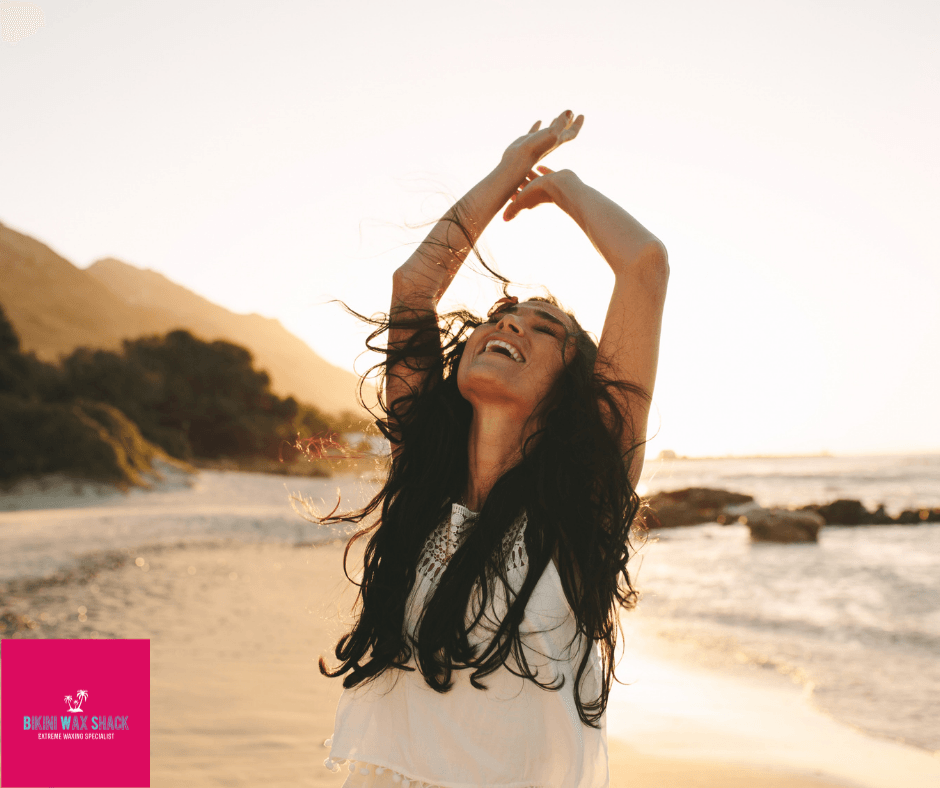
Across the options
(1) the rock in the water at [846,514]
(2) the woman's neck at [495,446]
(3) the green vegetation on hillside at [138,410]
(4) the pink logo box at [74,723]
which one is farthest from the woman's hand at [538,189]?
(1) the rock in the water at [846,514]

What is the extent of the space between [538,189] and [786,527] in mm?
15454

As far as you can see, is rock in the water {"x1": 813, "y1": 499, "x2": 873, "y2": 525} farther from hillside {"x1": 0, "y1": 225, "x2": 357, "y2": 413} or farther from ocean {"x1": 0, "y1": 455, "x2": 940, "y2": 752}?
hillside {"x1": 0, "y1": 225, "x2": 357, "y2": 413}

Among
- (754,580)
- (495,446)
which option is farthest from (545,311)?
(754,580)

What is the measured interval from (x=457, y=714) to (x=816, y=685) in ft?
18.1

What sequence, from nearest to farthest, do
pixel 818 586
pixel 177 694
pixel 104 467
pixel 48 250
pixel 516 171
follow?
pixel 516 171 < pixel 177 694 < pixel 818 586 < pixel 104 467 < pixel 48 250

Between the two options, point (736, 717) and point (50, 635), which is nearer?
point (736, 717)

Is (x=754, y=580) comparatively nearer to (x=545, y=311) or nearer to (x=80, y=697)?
(x=80, y=697)

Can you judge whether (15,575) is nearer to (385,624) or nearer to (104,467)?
(385,624)

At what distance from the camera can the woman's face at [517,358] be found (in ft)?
5.65

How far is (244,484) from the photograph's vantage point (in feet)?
79.4

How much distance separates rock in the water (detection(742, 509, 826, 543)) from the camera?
15.5m

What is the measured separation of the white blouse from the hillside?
120ft

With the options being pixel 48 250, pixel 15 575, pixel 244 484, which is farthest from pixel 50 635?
pixel 48 250

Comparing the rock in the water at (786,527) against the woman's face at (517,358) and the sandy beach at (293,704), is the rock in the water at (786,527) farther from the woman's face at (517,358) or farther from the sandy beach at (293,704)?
the woman's face at (517,358)
